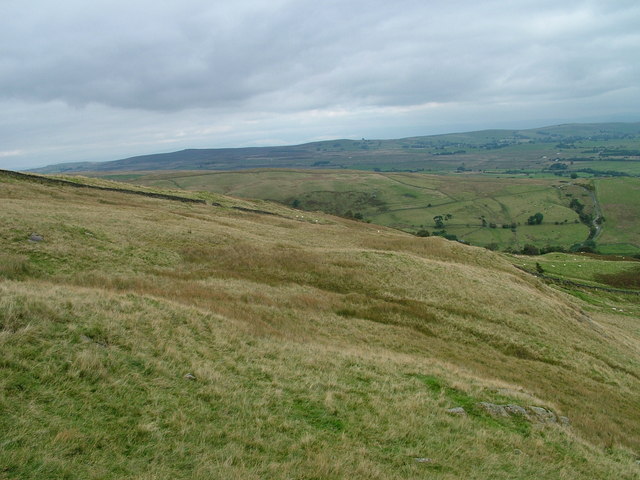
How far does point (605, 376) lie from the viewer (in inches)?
1009

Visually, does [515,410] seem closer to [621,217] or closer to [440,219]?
[440,219]

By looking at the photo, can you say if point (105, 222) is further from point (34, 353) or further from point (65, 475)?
point (65, 475)

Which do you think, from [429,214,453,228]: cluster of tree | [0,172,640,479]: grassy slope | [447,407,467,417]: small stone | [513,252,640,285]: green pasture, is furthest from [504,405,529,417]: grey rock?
[429,214,453,228]: cluster of tree

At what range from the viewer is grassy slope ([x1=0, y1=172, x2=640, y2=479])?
9.39 meters

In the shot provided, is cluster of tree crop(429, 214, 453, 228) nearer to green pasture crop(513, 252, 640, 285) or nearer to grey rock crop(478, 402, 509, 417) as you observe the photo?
green pasture crop(513, 252, 640, 285)

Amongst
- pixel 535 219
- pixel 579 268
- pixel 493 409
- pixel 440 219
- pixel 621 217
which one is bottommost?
pixel 621 217

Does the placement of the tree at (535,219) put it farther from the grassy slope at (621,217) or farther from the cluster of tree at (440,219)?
the cluster of tree at (440,219)

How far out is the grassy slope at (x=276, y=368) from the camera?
9391 millimetres

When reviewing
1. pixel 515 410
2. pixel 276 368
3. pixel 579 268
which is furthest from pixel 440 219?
pixel 276 368

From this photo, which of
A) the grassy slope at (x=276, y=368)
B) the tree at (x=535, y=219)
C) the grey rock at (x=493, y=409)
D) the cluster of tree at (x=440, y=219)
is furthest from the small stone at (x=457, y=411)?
the tree at (x=535, y=219)

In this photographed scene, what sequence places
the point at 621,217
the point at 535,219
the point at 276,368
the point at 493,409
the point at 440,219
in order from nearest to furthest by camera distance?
the point at 276,368 → the point at 493,409 → the point at 535,219 → the point at 621,217 → the point at 440,219

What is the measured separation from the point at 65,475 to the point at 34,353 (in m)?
4.74

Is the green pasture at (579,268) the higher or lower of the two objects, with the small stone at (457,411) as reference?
lower

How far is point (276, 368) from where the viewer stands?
15.0 meters
